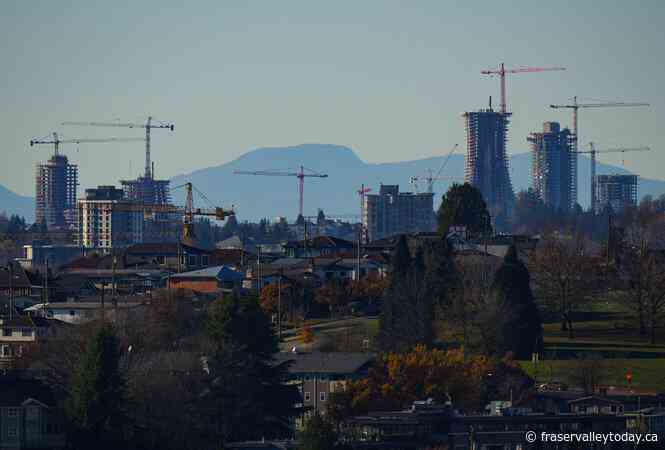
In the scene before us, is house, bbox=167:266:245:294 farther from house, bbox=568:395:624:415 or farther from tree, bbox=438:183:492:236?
house, bbox=568:395:624:415

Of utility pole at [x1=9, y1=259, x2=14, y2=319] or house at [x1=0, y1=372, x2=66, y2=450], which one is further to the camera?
utility pole at [x1=9, y1=259, x2=14, y2=319]

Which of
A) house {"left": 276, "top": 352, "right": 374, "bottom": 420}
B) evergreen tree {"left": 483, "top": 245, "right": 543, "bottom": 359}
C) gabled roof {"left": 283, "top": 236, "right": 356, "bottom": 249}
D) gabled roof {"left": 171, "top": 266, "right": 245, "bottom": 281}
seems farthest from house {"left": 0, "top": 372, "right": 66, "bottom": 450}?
gabled roof {"left": 283, "top": 236, "right": 356, "bottom": 249}

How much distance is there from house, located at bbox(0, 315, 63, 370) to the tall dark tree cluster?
10938 mm

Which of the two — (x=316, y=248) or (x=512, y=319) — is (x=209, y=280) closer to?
(x=316, y=248)

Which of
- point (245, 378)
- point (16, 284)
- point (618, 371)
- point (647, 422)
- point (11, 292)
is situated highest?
point (16, 284)

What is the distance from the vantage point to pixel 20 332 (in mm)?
64688

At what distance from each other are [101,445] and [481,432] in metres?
8.84

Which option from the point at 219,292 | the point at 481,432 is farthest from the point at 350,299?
the point at 481,432

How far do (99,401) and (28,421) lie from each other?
2182mm

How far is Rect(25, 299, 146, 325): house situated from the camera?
6650 centimetres

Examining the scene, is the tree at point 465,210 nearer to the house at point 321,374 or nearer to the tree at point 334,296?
the tree at point 334,296

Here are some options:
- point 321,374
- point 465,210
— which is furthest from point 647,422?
point 465,210

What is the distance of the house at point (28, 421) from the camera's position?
4350cm

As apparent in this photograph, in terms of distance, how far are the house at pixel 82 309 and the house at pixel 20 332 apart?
A: 53.6 inches
